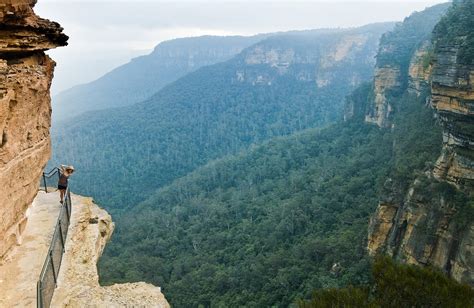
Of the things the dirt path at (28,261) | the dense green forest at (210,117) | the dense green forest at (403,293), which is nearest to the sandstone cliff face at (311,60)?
the dense green forest at (210,117)

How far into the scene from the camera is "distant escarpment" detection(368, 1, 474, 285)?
81.9ft

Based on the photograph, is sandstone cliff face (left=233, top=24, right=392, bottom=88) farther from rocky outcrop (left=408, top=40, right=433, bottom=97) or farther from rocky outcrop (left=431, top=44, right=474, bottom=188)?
rocky outcrop (left=431, top=44, right=474, bottom=188)

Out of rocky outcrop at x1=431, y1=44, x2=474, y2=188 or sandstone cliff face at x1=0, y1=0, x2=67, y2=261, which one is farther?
rocky outcrop at x1=431, y1=44, x2=474, y2=188

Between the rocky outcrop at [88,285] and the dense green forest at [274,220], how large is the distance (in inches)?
837

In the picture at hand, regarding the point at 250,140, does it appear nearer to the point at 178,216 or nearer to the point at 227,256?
the point at 178,216

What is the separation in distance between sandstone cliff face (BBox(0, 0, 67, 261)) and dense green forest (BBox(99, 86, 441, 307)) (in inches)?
945

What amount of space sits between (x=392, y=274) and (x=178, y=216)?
60.9 metres

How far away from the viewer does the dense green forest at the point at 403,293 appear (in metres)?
14.0

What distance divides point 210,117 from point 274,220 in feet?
352

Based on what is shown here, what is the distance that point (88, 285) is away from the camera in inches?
440

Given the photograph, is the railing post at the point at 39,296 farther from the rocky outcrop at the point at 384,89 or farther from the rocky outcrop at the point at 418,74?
the rocky outcrop at the point at 384,89

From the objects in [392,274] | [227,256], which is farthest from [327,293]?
[227,256]

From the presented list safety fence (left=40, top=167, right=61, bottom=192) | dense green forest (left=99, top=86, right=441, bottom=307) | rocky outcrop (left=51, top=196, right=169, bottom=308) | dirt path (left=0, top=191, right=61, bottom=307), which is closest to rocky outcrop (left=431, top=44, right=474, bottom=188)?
dense green forest (left=99, top=86, right=441, bottom=307)

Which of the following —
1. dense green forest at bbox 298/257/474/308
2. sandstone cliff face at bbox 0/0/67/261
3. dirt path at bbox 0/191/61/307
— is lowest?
dense green forest at bbox 298/257/474/308
